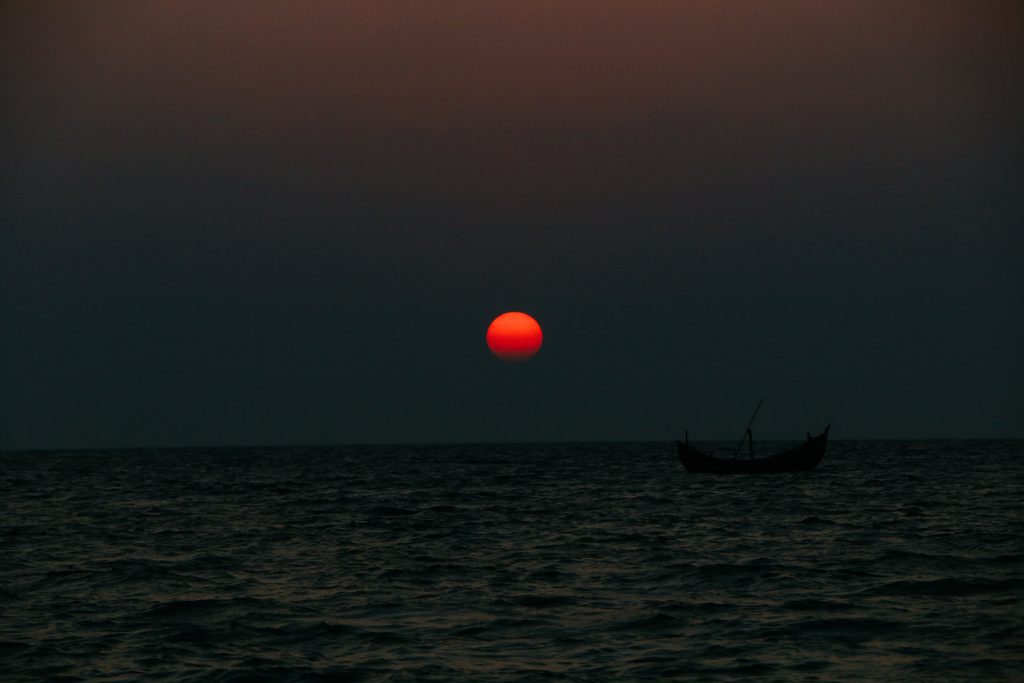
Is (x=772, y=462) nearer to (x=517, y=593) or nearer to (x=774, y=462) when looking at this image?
(x=774, y=462)

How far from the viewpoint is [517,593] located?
21.7 m

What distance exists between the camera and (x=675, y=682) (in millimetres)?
14719

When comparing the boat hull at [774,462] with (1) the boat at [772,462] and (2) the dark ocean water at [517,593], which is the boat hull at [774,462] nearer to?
(1) the boat at [772,462]

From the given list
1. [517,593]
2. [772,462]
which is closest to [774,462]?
[772,462]

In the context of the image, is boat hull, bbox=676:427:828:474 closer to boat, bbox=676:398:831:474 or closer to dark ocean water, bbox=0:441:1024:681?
boat, bbox=676:398:831:474

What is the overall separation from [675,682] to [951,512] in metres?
30.2

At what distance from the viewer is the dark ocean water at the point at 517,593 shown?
15.9m

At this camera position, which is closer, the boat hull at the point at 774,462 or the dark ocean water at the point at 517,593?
the dark ocean water at the point at 517,593

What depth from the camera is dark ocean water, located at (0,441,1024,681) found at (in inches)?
627

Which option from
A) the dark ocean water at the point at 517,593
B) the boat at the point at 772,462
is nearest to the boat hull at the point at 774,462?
the boat at the point at 772,462

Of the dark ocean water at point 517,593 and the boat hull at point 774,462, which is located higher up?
the boat hull at point 774,462

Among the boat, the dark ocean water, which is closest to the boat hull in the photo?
the boat

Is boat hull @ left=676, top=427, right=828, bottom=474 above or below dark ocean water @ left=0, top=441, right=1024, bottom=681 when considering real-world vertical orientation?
above

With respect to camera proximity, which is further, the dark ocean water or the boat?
the boat
